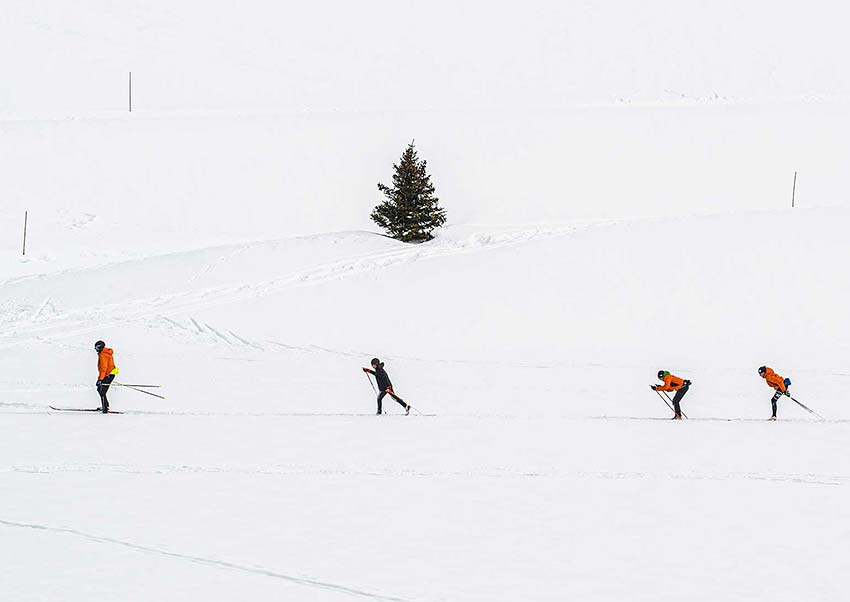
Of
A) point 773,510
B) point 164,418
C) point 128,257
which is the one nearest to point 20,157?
point 128,257

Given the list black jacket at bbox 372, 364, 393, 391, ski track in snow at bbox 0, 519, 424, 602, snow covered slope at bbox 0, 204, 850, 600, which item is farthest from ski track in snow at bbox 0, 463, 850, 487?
black jacket at bbox 372, 364, 393, 391

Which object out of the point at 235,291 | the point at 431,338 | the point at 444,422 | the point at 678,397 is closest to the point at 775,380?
the point at 678,397

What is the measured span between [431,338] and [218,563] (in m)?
14.8

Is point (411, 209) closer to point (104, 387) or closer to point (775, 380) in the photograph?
point (104, 387)

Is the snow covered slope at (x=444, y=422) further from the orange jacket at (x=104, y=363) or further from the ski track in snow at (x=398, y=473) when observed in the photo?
the orange jacket at (x=104, y=363)

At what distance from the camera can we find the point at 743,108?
55.1m

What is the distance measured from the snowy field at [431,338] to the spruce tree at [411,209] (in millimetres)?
1199

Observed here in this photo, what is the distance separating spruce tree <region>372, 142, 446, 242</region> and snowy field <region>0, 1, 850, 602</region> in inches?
47.2

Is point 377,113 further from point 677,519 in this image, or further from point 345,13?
point 677,519

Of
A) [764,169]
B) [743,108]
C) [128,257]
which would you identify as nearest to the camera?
[128,257]

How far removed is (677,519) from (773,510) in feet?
4.36

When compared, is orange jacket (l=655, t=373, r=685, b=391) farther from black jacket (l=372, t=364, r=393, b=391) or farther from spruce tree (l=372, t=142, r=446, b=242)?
spruce tree (l=372, t=142, r=446, b=242)

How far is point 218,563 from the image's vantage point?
10.5 m

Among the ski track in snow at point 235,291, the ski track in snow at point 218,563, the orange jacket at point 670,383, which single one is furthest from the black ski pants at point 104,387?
the orange jacket at point 670,383
